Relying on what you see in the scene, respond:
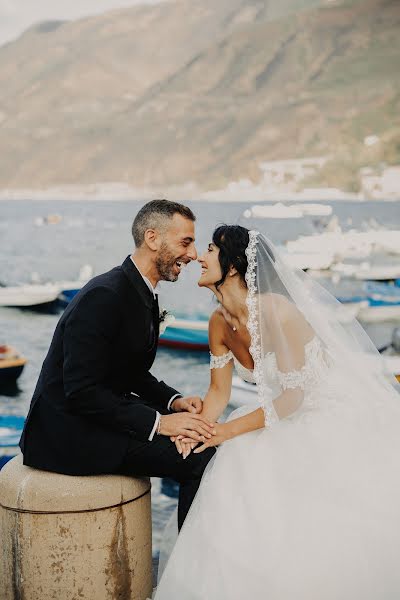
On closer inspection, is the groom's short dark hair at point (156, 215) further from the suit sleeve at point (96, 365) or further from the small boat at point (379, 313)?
the small boat at point (379, 313)

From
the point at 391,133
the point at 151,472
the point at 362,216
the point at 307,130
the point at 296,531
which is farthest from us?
the point at 307,130

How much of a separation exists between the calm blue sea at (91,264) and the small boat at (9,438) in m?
1.57

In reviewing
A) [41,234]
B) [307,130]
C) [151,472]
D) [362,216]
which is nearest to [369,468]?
[151,472]

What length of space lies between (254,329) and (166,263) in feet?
1.32

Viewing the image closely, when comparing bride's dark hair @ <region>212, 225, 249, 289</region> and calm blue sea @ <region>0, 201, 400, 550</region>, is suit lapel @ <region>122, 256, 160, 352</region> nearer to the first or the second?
bride's dark hair @ <region>212, 225, 249, 289</region>

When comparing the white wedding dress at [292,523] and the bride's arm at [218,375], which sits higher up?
the bride's arm at [218,375]

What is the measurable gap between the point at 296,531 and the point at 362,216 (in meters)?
84.2

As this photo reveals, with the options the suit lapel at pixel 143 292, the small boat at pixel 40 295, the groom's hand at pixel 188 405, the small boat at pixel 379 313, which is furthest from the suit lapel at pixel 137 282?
the small boat at pixel 40 295

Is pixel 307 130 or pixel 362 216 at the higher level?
pixel 307 130

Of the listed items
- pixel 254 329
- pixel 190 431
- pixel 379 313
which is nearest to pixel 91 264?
pixel 379 313

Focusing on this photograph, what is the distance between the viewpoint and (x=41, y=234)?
251 feet

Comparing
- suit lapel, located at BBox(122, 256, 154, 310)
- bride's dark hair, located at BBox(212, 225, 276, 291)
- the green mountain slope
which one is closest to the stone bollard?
suit lapel, located at BBox(122, 256, 154, 310)

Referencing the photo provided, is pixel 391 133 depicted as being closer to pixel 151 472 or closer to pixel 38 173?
pixel 38 173

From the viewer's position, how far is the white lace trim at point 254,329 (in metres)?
2.82
